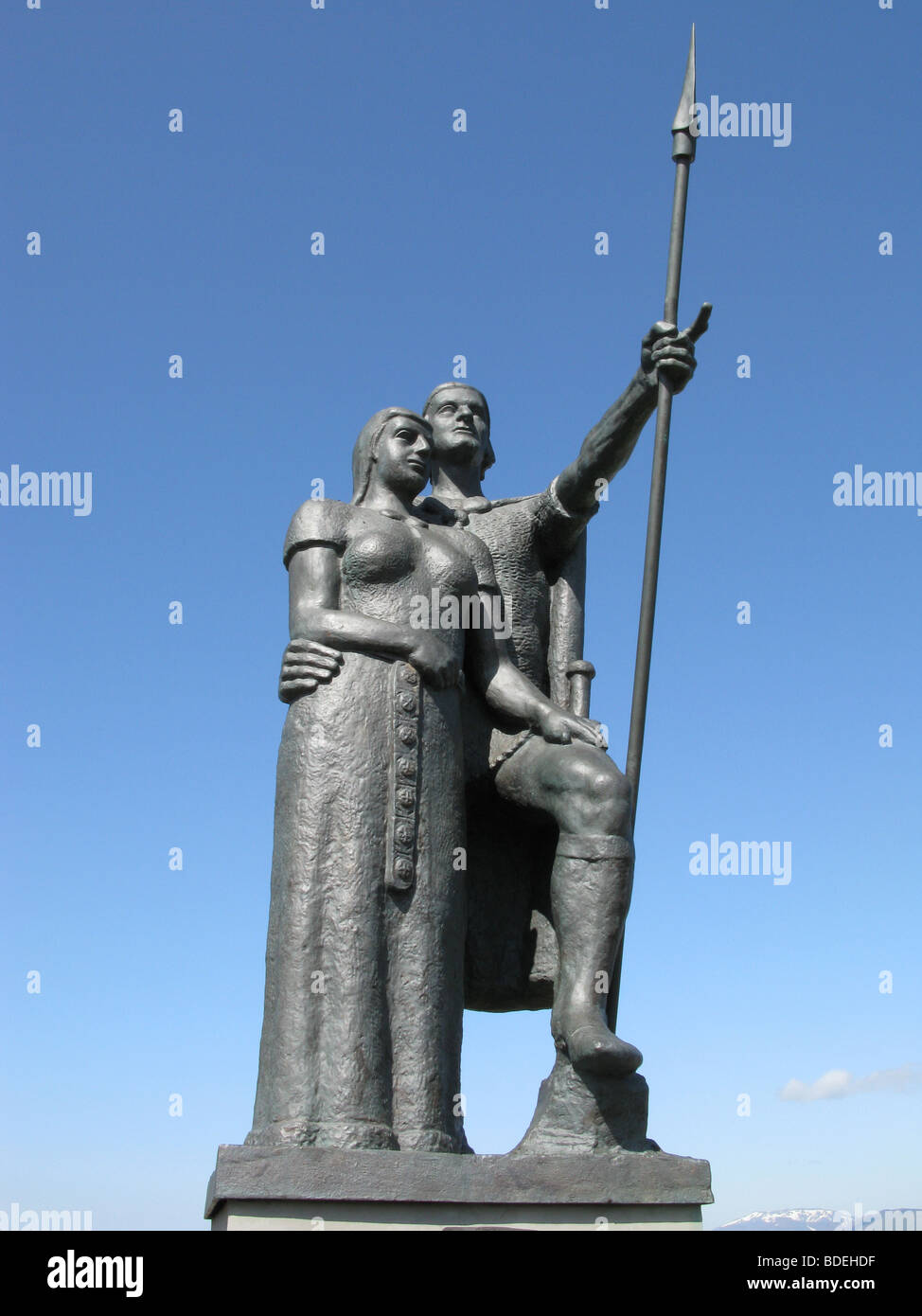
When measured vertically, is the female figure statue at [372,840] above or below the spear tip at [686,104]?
below

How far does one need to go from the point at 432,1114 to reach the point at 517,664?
2.68 m

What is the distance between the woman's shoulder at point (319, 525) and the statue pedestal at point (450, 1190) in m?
3.11

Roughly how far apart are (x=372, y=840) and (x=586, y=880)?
109cm

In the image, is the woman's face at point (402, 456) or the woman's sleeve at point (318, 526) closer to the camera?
the woman's sleeve at point (318, 526)

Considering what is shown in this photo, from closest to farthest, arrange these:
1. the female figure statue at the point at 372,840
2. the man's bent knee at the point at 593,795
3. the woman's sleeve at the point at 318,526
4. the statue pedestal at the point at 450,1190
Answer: the statue pedestal at the point at 450,1190, the female figure statue at the point at 372,840, the man's bent knee at the point at 593,795, the woman's sleeve at the point at 318,526

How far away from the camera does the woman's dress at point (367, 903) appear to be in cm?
746

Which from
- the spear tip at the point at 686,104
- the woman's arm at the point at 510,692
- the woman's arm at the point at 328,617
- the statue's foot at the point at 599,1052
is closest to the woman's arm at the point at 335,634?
the woman's arm at the point at 328,617

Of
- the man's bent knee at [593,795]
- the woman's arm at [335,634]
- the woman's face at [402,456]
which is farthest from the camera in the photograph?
the woman's face at [402,456]

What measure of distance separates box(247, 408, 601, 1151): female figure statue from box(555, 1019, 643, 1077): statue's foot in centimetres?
66

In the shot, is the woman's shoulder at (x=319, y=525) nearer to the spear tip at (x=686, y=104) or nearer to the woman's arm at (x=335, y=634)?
the woman's arm at (x=335, y=634)

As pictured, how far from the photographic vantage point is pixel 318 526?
839 centimetres

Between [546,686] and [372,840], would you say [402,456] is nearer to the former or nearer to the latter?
[546,686]

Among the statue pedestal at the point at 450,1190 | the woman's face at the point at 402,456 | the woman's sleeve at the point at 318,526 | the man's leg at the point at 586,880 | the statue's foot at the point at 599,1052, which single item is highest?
the woman's face at the point at 402,456
